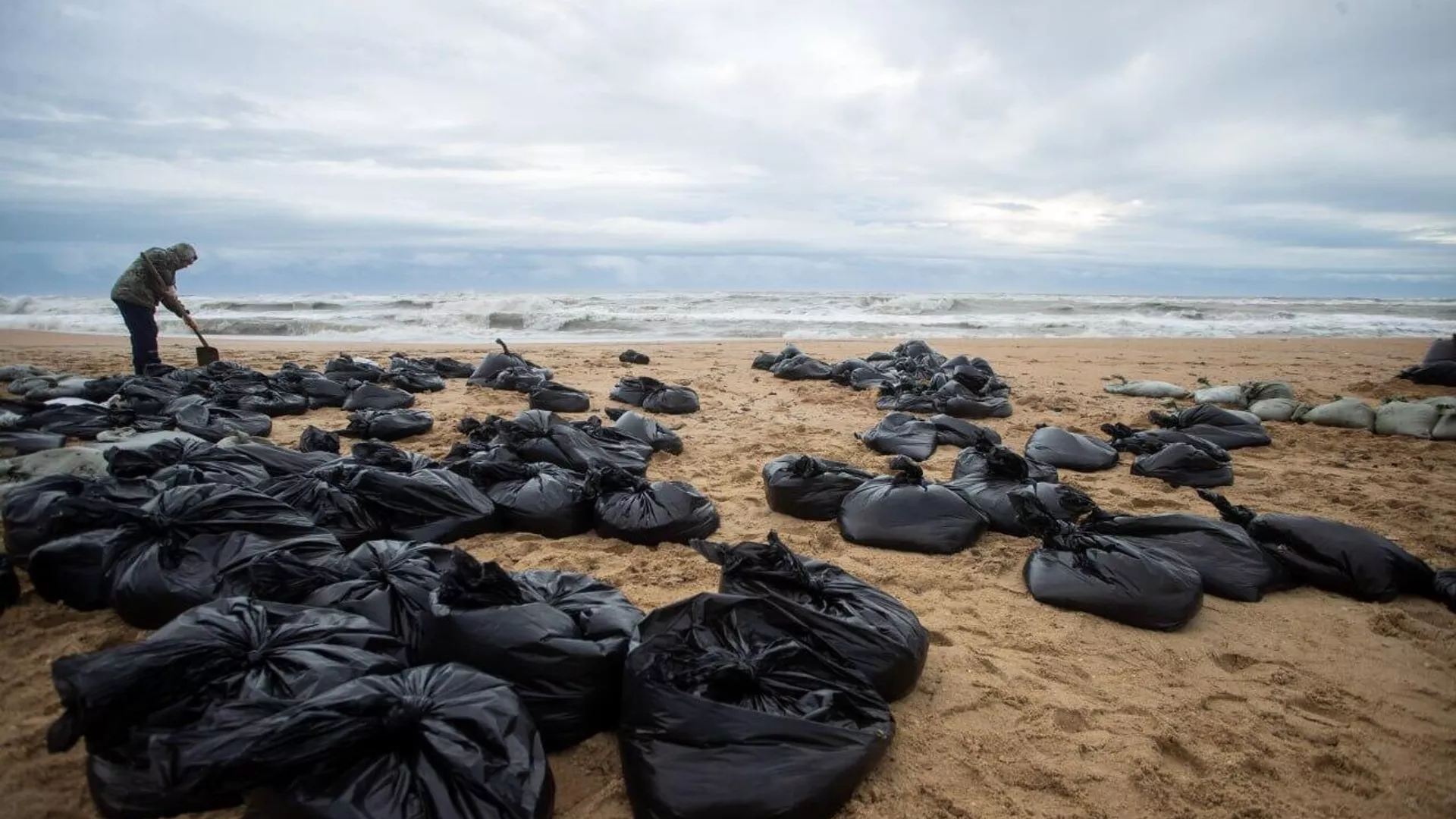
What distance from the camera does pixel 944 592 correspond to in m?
3.09

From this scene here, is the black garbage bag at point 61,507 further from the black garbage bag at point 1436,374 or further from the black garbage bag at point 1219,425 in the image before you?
the black garbage bag at point 1436,374

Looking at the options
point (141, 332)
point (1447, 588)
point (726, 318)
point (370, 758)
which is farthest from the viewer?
point (726, 318)

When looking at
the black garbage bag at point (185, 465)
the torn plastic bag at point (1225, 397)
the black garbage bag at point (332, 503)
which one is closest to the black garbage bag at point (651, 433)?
the black garbage bag at point (332, 503)

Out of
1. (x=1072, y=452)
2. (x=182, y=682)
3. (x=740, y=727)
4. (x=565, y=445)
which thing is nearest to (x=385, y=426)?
(x=565, y=445)

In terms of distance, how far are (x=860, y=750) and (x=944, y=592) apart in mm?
1460

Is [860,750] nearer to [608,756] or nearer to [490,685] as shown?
[608,756]

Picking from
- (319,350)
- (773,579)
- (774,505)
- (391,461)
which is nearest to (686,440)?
(774,505)

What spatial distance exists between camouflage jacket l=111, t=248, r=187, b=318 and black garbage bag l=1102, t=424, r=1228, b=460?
939 centimetres

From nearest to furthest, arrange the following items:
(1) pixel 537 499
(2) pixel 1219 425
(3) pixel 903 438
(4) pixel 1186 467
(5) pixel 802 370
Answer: (1) pixel 537 499 < (4) pixel 1186 467 < (3) pixel 903 438 < (2) pixel 1219 425 < (5) pixel 802 370

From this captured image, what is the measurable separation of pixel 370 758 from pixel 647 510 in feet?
6.89

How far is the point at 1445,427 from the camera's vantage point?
5.54 metres

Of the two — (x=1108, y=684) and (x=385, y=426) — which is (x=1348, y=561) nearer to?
(x=1108, y=684)

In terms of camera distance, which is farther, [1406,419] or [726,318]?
[726,318]

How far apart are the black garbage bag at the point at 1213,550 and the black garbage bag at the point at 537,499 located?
249 centimetres
